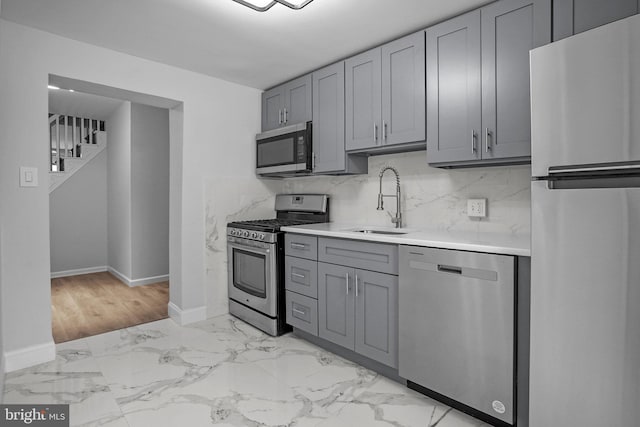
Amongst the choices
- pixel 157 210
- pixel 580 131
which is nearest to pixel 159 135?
pixel 157 210

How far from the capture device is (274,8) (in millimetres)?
2154

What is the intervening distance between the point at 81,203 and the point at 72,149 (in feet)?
3.02

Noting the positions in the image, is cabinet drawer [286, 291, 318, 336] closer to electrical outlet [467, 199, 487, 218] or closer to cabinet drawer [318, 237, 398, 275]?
cabinet drawer [318, 237, 398, 275]

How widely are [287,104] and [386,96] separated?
1.17 m

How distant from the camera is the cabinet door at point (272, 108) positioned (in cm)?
347

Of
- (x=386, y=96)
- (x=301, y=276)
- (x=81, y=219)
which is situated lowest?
(x=301, y=276)

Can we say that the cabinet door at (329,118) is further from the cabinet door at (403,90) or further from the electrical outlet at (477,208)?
the electrical outlet at (477,208)

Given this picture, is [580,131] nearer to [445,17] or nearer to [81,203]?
[445,17]

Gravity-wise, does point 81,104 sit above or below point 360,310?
above

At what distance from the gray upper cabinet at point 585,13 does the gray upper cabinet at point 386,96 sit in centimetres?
75

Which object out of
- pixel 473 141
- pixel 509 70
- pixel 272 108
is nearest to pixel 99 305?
pixel 272 108

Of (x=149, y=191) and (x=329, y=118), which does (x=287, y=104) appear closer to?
(x=329, y=118)

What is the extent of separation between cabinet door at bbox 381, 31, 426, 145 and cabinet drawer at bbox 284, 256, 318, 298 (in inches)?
41.5

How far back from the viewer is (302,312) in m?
2.76
